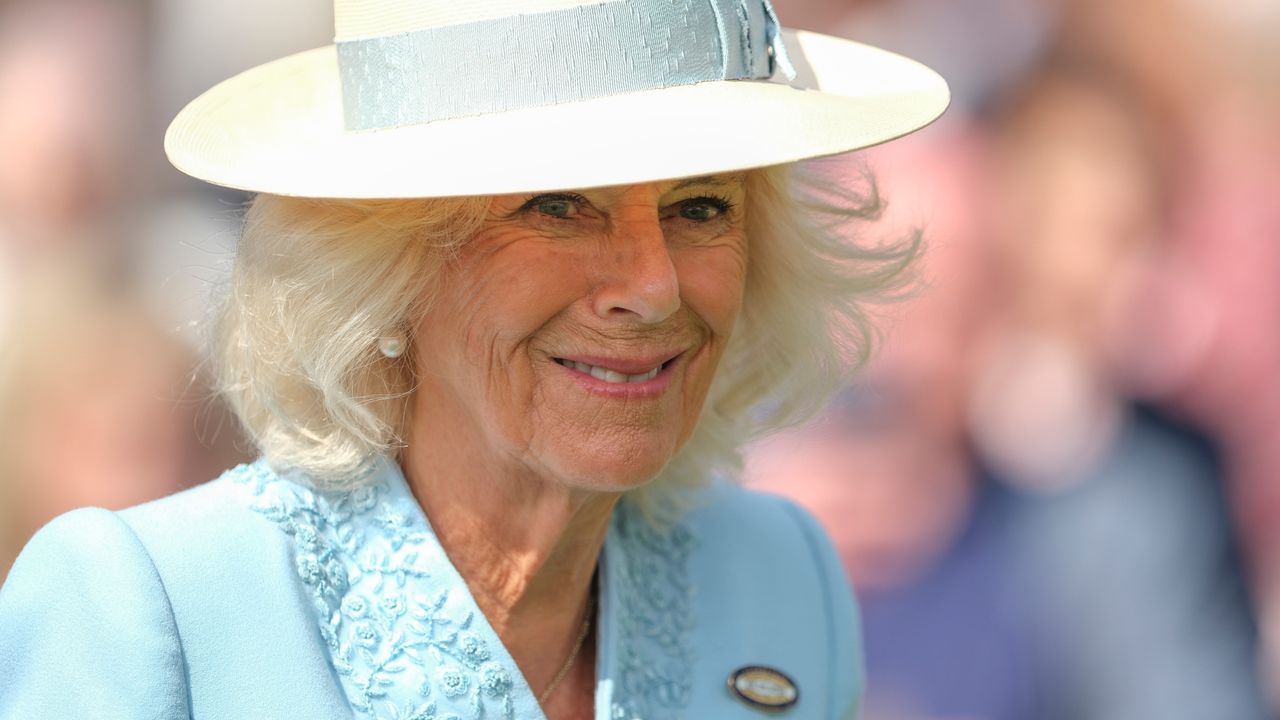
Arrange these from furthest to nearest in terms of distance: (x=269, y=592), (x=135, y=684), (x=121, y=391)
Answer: (x=121, y=391)
(x=269, y=592)
(x=135, y=684)

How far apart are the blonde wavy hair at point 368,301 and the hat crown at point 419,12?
247 millimetres

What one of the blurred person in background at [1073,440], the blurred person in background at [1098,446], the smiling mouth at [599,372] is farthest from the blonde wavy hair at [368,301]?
the blurred person in background at [1098,446]

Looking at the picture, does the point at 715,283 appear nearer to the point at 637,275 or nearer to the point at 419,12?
the point at 637,275

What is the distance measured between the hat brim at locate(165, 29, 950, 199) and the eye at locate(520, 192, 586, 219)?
0.16 m

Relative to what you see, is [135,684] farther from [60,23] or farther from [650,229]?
[60,23]

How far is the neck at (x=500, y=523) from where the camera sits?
7.82 ft

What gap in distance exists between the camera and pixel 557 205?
7.15 ft

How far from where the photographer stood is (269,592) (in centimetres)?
216

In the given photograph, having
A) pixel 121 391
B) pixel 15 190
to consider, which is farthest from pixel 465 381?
pixel 15 190

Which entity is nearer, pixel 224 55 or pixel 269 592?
pixel 269 592

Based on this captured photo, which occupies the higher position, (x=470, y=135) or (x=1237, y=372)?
(x=470, y=135)

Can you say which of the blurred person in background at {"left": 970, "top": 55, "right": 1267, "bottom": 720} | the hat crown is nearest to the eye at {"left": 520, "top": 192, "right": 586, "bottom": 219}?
the hat crown

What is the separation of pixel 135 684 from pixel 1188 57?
403 centimetres

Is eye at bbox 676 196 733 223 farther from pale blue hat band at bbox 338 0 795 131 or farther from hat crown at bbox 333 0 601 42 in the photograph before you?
hat crown at bbox 333 0 601 42
